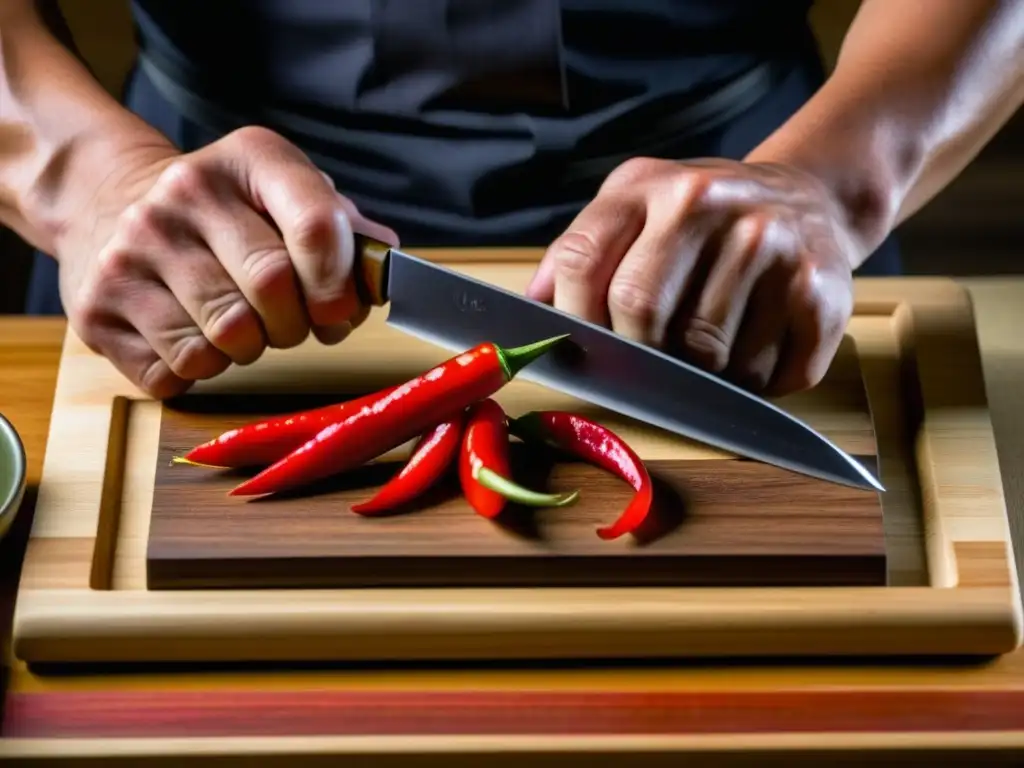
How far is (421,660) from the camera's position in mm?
989

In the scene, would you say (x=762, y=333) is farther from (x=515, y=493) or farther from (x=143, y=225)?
(x=143, y=225)

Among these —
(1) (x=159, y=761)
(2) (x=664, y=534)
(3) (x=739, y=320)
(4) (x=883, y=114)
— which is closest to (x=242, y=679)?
(1) (x=159, y=761)

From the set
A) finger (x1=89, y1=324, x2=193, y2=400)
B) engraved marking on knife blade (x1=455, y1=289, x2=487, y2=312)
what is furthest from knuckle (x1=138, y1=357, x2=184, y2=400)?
engraved marking on knife blade (x1=455, y1=289, x2=487, y2=312)

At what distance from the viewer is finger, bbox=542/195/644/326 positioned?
3.54ft

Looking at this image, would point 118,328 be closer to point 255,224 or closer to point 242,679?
point 255,224

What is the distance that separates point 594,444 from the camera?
108cm

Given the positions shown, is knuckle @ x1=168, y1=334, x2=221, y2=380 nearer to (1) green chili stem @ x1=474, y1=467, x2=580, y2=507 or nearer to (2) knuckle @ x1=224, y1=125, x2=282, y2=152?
(2) knuckle @ x1=224, y1=125, x2=282, y2=152

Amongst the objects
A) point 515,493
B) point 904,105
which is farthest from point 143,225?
point 904,105

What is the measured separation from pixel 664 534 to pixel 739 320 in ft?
0.61

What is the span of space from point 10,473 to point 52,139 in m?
0.36

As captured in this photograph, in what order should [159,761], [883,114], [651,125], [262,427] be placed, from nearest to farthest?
[159,761]
[262,427]
[883,114]
[651,125]

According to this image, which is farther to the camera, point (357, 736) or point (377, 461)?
point (377, 461)

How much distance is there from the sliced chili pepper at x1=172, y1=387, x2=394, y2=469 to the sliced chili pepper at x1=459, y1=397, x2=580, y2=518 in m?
0.08

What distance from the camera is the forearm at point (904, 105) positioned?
122cm
